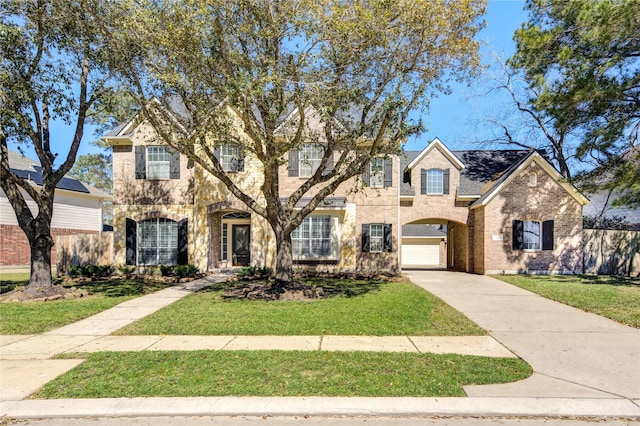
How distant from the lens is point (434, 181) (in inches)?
821

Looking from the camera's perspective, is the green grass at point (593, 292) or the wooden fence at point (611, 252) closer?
the green grass at point (593, 292)

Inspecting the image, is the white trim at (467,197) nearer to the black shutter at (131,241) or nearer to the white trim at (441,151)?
the white trim at (441,151)

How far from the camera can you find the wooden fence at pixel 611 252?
63.6ft

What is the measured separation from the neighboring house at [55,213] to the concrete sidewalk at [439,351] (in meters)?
17.8

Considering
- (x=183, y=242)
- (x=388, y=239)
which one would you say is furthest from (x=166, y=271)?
(x=388, y=239)

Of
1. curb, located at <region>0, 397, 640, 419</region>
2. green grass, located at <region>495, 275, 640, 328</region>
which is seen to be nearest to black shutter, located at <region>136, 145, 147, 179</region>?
curb, located at <region>0, 397, 640, 419</region>

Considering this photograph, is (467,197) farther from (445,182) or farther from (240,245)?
(240,245)

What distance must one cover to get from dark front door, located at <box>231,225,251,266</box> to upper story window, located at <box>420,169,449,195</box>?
9.12m

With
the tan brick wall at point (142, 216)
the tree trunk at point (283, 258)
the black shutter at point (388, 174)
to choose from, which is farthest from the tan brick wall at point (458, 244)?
the tan brick wall at point (142, 216)

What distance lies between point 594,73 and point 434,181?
7977 mm

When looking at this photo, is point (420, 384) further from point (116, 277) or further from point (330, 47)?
point (116, 277)

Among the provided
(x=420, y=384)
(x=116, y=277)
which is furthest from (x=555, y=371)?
(x=116, y=277)

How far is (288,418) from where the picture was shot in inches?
181

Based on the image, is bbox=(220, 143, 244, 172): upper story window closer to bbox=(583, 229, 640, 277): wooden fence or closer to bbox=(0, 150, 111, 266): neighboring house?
bbox=(0, 150, 111, 266): neighboring house
